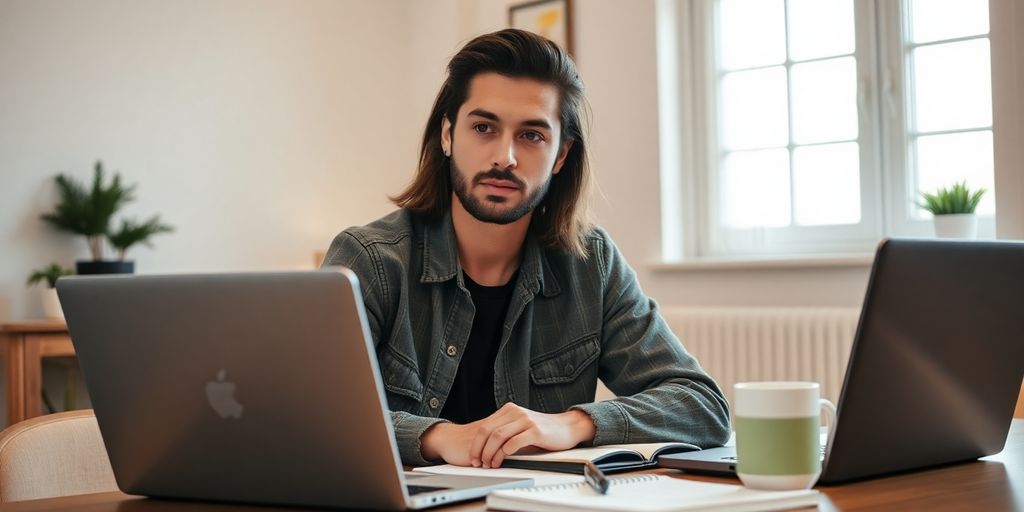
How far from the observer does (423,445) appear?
1315mm

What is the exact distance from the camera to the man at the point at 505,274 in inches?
64.2

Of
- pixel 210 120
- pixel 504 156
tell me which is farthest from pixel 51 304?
pixel 504 156

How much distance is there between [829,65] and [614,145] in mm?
782

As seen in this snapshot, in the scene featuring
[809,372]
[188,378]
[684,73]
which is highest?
[684,73]

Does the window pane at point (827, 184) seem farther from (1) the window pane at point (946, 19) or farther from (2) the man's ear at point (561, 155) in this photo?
(2) the man's ear at point (561, 155)

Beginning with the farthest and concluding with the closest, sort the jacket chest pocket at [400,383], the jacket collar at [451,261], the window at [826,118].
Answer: the window at [826,118]
the jacket collar at [451,261]
the jacket chest pocket at [400,383]

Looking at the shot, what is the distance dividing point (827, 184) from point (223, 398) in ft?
9.42

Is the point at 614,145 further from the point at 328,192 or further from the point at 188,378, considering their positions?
the point at 188,378

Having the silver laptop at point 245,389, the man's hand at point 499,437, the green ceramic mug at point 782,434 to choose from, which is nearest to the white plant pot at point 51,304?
the man's hand at point 499,437

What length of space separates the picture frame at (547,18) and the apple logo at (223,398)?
3149 mm

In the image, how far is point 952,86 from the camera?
10.6 ft

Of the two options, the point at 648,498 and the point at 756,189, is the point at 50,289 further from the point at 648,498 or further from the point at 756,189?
the point at 648,498

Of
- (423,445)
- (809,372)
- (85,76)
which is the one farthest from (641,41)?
(423,445)

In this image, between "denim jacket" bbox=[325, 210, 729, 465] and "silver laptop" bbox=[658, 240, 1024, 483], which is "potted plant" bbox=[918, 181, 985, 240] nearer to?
"denim jacket" bbox=[325, 210, 729, 465]
